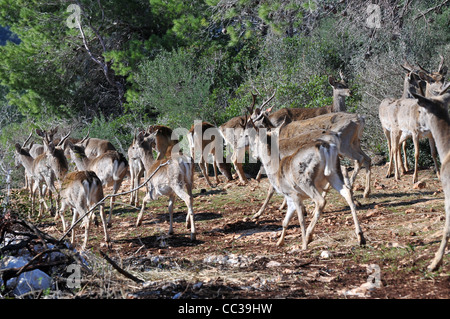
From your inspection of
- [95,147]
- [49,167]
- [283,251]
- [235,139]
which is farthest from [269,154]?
[95,147]

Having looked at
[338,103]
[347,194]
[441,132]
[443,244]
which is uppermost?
[338,103]

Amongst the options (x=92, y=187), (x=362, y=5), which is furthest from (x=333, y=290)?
(x=362, y=5)

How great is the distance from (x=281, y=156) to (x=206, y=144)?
5.44 meters

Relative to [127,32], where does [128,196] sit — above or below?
below

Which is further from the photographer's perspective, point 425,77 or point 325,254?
point 425,77

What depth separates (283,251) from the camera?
25.3 ft

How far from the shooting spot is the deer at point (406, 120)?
11.6 metres

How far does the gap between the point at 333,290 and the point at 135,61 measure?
17.1 m

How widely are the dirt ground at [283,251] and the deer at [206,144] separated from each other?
232cm

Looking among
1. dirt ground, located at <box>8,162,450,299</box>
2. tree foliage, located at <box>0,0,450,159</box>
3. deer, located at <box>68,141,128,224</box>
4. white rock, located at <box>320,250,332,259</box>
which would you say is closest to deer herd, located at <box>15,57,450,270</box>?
deer, located at <box>68,141,128,224</box>

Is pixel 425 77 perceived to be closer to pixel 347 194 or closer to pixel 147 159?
pixel 347 194
